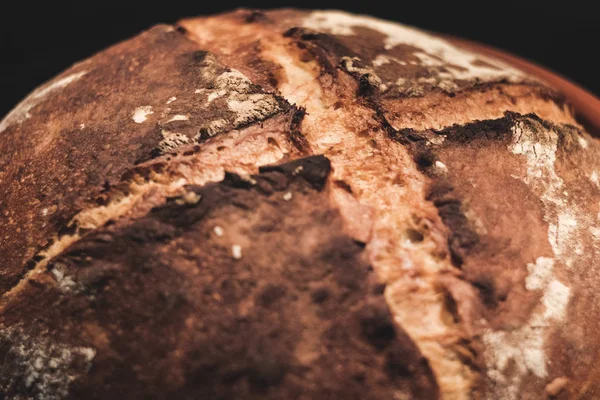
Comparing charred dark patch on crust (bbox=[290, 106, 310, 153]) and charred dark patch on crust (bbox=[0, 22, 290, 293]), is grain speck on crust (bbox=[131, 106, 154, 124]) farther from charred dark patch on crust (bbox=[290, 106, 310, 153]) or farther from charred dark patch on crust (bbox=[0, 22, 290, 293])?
charred dark patch on crust (bbox=[290, 106, 310, 153])

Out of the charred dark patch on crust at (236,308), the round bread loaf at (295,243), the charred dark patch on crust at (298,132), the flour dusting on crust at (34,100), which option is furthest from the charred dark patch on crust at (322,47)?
the flour dusting on crust at (34,100)

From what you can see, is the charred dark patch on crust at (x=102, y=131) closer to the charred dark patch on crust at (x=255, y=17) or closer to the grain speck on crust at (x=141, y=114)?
the grain speck on crust at (x=141, y=114)

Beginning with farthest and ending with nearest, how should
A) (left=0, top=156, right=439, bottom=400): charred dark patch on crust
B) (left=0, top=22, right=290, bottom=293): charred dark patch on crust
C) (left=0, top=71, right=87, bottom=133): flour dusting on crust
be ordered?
(left=0, top=71, right=87, bottom=133): flour dusting on crust, (left=0, top=22, right=290, bottom=293): charred dark patch on crust, (left=0, top=156, right=439, bottom=400): charred dark patch on crust

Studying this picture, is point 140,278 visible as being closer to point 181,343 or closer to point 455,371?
point 181,343

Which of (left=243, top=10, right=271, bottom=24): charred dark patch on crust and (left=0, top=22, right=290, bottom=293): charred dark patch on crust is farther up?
(left=243, top=10, right=271, bottom=24): charred dark patch on crust

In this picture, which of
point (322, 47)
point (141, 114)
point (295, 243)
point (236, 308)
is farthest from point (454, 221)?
point (141, 114)

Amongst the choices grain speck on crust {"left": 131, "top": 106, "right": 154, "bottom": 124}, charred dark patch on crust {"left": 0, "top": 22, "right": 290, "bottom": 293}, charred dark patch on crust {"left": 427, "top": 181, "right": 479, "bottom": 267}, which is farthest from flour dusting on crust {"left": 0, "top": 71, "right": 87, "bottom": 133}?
charred dark patch on crust {"left": 427, "top": 181, "right": 479, "bottom": 267}

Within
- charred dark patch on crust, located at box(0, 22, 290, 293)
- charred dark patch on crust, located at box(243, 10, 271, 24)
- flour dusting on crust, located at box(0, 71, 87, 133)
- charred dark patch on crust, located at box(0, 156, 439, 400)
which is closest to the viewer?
charred dark patch on crust, located at box(0, 156, 439, 400)

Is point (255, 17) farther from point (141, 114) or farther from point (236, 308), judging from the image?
point (236, 308)
